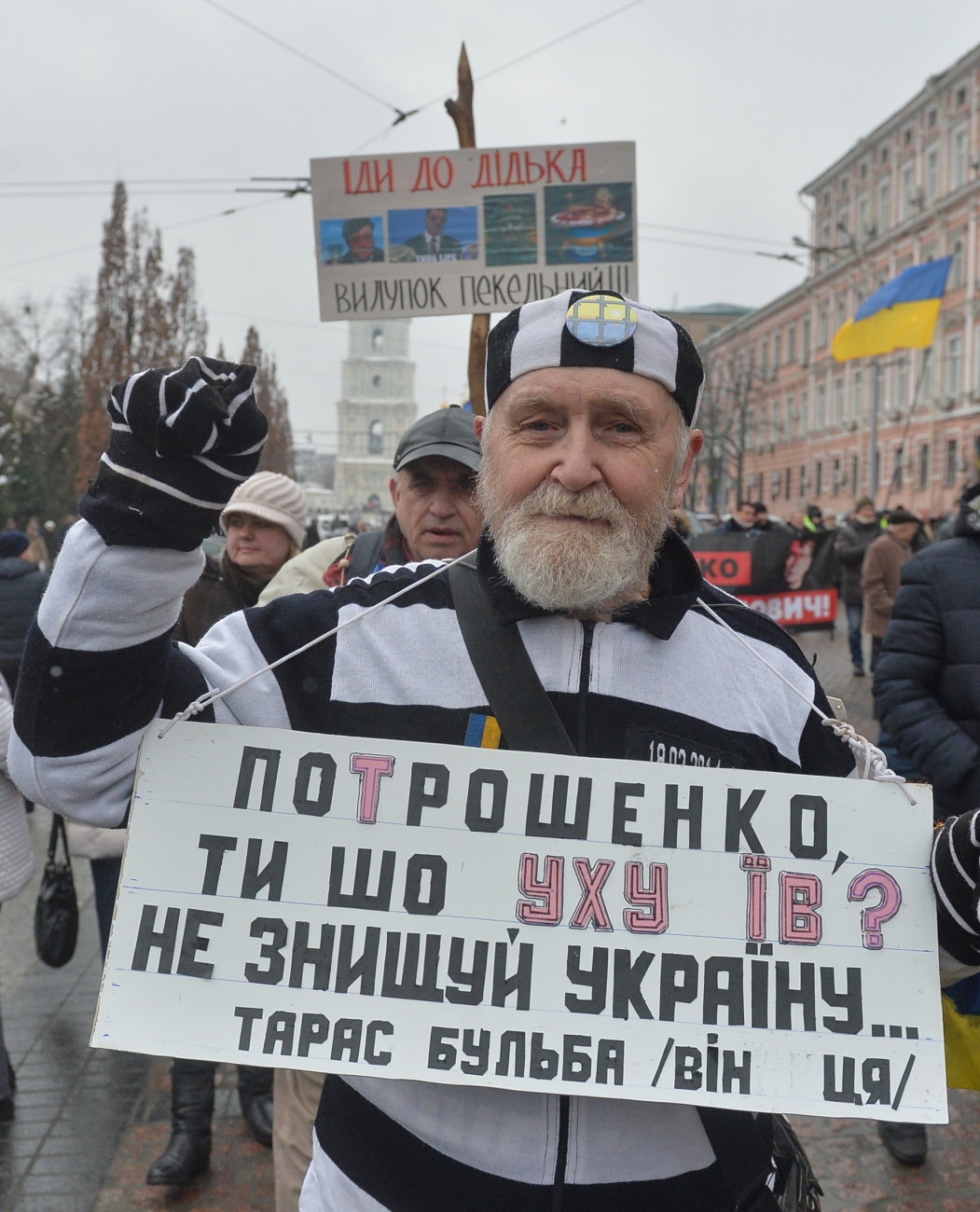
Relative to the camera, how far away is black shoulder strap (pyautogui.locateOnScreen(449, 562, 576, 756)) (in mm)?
1754

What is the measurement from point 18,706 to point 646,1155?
110 centimetres

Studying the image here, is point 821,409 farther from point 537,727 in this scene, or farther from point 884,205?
point 537,727

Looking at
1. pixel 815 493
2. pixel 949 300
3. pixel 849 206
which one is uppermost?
pixel 849 206

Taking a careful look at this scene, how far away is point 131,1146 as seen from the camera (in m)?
3.97

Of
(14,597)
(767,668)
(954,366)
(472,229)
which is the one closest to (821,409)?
(954,366)

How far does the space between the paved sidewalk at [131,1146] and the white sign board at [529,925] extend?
2404 millimetres

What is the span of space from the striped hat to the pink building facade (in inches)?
1404

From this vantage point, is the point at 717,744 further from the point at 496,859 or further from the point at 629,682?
the point at 496,859

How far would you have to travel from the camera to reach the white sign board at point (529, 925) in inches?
63.6

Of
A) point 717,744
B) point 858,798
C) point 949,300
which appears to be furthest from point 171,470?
point 949,300

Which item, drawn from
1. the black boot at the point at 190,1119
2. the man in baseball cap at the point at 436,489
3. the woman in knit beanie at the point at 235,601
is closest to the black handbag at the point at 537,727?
the man in baseball cap at the point at 436,489

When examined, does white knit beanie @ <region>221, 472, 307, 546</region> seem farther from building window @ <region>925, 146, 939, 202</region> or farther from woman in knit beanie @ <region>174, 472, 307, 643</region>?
building window @ <region>925, 146, 939, 202</region>

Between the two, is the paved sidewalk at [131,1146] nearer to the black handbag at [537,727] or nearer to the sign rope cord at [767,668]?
the black handbag at [537,727]

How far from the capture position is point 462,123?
17.9ft
